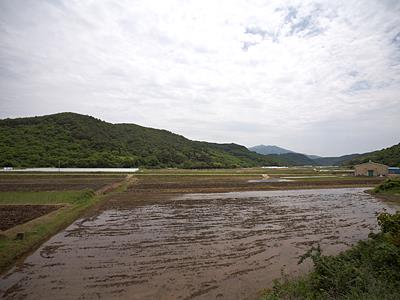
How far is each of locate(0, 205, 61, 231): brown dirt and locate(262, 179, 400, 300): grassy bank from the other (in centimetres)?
1460

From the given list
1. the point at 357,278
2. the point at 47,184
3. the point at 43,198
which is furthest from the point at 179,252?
the point at 47,184

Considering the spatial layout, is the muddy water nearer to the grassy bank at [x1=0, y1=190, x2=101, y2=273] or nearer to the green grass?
the grassy bank at [x1=0, y1=190, x2=101, y2=273]

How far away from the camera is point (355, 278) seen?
7180mm

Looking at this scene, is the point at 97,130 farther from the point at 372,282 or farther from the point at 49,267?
the point at 372,282

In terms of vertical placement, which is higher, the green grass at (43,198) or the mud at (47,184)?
the mud at (47,184)

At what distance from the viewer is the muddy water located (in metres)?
8.60

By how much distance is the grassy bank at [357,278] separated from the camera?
6.47 m

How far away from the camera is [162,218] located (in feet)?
63.7

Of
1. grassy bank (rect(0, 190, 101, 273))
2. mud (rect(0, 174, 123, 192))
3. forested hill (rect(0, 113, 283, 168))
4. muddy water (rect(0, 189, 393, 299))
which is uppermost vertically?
forested hill (rect(0, 113, 283, 168))

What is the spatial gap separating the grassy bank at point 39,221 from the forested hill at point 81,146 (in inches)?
1868

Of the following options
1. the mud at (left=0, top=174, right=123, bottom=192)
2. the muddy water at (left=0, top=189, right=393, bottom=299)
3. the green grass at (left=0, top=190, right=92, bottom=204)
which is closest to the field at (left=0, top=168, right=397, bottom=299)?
the muddy water at (left=0, top=189, right=393, bottom=299)

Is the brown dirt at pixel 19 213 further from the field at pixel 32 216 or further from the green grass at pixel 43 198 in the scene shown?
Result: the green grass at pixel 43 198

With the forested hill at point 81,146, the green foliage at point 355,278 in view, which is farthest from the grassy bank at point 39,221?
the forested hill at point 81,146

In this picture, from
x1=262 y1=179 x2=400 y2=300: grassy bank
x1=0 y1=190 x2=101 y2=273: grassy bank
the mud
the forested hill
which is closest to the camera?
x1=262 y1=179 x2=400 y2=300: grassy bank
